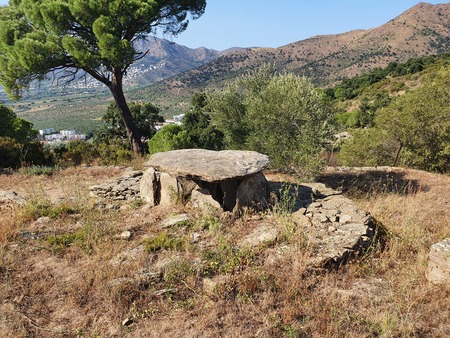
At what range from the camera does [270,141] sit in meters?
11.8

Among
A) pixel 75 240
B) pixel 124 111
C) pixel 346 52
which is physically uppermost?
pixel 346 52

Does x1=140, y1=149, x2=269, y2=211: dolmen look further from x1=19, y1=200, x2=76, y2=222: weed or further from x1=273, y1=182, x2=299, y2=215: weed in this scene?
x1=19, y1=200, x2=76, y2=222: weed

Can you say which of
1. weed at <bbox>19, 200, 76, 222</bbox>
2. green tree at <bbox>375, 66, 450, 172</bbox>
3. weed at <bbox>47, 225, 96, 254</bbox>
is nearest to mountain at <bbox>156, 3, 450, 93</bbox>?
green tree at <bbox>375, 66, 450, 172</bbox>

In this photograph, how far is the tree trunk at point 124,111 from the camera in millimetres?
16766

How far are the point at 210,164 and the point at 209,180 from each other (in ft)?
2.01

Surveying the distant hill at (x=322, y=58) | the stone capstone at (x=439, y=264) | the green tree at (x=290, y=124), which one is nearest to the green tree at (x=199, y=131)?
the green tree at (x=290, y=124)

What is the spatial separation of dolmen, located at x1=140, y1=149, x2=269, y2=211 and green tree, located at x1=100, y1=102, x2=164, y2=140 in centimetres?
2306

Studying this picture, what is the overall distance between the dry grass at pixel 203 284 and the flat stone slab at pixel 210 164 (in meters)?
1.03

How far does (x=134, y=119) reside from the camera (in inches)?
1292

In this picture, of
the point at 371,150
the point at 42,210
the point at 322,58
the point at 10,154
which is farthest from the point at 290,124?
the point at 322,58

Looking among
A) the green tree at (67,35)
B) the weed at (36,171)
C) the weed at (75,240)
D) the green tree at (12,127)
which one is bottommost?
the weed at (75,240)

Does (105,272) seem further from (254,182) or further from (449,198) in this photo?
(449,198)

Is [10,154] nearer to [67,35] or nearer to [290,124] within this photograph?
[67,35]

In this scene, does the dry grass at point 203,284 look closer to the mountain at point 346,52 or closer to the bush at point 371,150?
the bush at point 371,150
